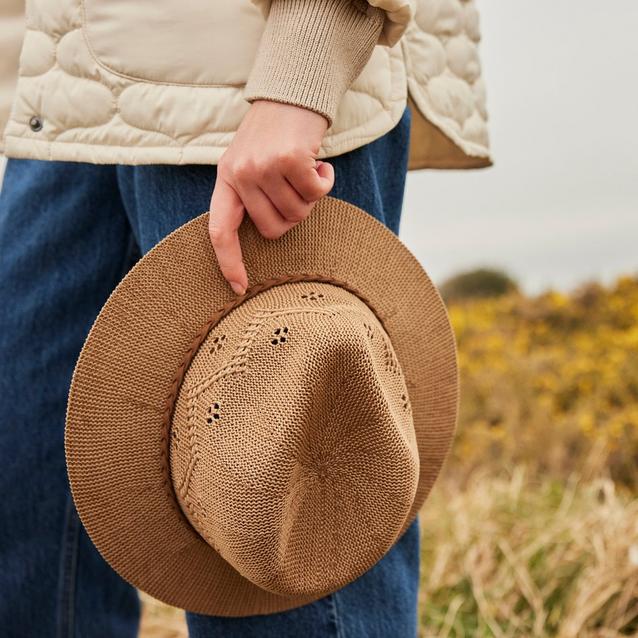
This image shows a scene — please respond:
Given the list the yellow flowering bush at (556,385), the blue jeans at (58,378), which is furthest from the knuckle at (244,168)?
the yellow flowering bush at (556,385)

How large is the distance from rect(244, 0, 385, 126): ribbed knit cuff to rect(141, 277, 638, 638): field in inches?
60.3

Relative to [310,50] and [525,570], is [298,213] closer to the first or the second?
[310,50]

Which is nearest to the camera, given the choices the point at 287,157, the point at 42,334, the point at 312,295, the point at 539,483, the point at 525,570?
the point at 287,157

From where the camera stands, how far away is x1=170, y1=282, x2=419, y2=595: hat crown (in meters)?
0.95

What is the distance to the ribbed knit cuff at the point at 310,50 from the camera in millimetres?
964

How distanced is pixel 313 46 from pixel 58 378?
631 mm

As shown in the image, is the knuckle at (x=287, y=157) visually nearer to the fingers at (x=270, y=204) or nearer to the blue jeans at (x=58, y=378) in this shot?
the fingers at (x=270, y=204)

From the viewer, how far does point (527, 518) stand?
8.77 ft

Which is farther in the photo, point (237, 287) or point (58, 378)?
point (58, 378)

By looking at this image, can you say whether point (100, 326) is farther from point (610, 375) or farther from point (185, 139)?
point (610, 375)

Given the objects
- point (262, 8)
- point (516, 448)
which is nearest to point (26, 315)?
point (262, 8)

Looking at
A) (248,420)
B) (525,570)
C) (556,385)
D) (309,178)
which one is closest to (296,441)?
(248,420)

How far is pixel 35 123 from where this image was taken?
3.60 ft

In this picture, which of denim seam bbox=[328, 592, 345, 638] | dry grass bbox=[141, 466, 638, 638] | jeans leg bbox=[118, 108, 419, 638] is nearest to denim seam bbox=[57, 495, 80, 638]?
jeans leg bbox=[118, 108, 419, 638]
